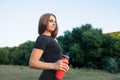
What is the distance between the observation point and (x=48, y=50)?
14.5ft

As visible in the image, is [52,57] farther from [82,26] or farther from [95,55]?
[82,26]

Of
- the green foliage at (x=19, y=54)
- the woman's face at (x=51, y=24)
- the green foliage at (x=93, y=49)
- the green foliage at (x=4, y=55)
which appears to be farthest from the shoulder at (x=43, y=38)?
the green foliage at (x=4, y=55)

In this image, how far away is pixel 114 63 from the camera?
54031 millimetres

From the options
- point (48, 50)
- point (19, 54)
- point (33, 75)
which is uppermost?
point (48, 50)

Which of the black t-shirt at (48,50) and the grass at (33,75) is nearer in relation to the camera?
the black t-shirt at (48,50)

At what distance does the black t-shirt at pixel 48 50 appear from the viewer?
14.3 feet

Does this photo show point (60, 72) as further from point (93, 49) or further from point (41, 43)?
point (93, 49)

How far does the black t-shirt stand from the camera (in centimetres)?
436

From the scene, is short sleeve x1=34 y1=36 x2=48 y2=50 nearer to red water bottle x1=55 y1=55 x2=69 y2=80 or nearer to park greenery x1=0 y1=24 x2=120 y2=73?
red water bottle x1=55 y1=55 x2=69 y2=80

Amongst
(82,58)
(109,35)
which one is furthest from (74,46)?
(109,35)

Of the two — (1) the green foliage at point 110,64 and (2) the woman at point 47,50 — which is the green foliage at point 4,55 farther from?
(2) the woman at point 47,50

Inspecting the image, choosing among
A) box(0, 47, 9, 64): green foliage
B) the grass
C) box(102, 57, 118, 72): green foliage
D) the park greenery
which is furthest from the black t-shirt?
box(0, 47, 9, 64): green foliage

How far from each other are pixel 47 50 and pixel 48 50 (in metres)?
0.01

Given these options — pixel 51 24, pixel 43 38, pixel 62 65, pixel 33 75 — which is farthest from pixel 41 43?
pixel 33 75
